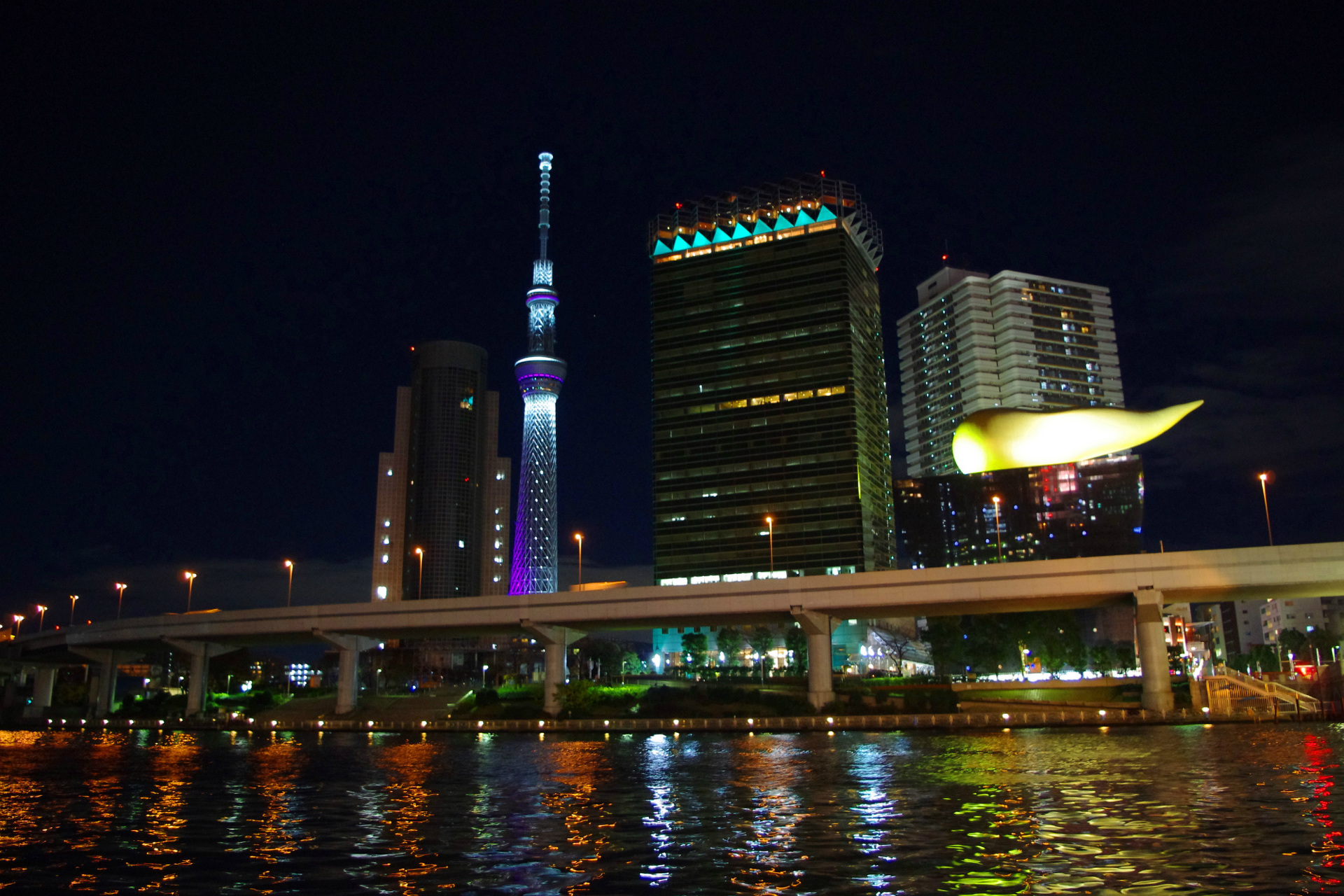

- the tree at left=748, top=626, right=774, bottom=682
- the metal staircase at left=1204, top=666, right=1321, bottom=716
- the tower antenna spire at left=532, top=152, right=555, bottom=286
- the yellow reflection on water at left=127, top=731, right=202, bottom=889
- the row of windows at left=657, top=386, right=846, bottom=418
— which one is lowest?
the yellow reflection on water at left=127, top=731, right=202, bottom=889

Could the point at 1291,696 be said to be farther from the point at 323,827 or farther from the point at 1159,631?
the point at 323,827

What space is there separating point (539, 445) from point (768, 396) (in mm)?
39904

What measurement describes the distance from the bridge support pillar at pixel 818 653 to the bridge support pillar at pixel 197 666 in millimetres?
60345

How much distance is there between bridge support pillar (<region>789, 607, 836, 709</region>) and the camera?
74.1m

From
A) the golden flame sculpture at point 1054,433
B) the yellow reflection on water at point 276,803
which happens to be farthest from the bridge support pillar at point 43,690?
the golden flame sculpture at point 1054,433

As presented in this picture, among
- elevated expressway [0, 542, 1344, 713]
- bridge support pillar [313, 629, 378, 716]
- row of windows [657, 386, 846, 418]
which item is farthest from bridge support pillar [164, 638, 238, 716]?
row of windows [657, 386, 846, 418]

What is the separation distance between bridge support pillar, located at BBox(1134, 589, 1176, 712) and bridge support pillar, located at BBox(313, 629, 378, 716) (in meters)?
63.7

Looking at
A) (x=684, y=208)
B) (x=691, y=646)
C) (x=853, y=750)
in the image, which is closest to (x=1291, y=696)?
(x=853, y=750)

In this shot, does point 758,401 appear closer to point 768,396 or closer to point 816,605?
point 768,396

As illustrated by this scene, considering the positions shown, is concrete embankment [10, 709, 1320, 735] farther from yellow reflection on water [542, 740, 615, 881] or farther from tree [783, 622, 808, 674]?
tree [783, 622, 808, 674]

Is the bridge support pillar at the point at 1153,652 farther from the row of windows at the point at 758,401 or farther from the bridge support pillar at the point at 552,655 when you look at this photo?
the row of windows at the point at 758,401

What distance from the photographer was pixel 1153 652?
64562mm

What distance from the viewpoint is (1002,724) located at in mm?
65688

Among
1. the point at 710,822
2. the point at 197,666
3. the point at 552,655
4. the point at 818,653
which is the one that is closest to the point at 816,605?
the point at 818,653
